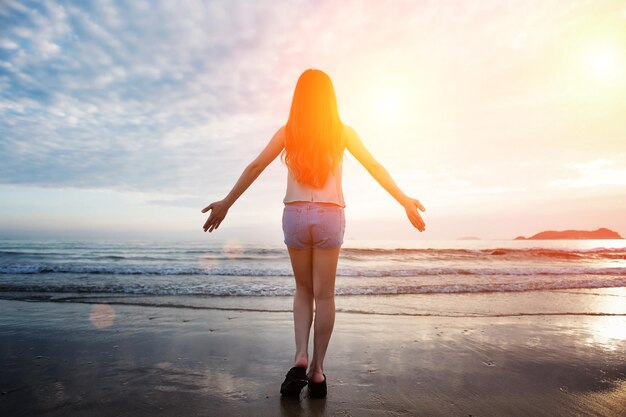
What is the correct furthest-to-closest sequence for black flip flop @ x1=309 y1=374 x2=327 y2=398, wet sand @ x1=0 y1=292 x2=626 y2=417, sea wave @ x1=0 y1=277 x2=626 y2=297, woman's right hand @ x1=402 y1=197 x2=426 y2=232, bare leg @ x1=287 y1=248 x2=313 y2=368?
sea wave @ x1=0 y1=277 x2=626 y2=297
woman's right hand @ x1=402 y1=197 x2=426 y2=232
bare leg @ x1=287 y1=248 x2=313 y2=368
black flip flop @ x1=309 y1=374 x2=327 y2=398
wet sand @ x1=0 y1=292 x2=626 y2=417

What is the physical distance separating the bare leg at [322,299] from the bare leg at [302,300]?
0.07 metres

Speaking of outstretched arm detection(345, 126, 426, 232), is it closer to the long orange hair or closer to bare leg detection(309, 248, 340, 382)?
the long orange hair

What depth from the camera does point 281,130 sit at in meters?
2.81

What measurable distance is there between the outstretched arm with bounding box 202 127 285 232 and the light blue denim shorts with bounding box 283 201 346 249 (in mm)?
372

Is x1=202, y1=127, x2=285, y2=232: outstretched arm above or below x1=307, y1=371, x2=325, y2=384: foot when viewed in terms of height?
above

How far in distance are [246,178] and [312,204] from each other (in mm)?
552

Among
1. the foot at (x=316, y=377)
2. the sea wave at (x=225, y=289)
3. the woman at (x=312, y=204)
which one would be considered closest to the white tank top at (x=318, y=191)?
the woman at (x=312, y=204)

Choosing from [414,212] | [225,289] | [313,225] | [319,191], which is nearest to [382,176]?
[414,212]

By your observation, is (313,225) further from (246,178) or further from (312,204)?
(246,178)

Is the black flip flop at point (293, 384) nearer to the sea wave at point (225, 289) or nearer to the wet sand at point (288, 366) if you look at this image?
the wet sand at point (288, 366)

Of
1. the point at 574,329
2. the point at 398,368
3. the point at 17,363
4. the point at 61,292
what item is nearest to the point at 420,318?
the point at 574,329

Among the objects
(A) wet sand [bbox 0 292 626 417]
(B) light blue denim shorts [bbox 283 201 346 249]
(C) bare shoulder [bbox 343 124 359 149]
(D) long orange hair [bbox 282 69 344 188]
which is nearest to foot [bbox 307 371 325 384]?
(A) wet sand [bbox 0 292 626 417]

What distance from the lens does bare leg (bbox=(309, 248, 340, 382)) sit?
2.64 metres

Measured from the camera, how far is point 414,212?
9.22ft
